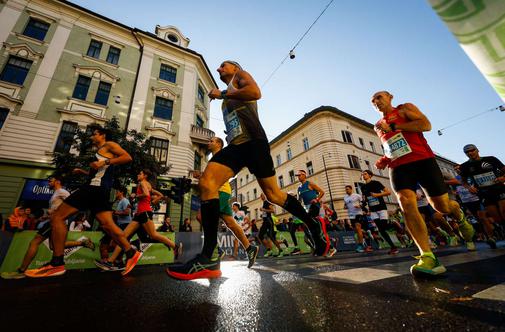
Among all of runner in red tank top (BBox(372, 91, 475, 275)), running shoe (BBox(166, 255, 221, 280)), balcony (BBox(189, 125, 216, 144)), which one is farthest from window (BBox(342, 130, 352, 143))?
running shoe (BBox(166, 255, 221, 280))

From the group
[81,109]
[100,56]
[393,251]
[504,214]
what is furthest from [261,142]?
[100,56]

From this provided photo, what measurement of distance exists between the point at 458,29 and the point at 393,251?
17.2 ft

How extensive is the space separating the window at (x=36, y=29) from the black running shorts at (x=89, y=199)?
61.4 feet

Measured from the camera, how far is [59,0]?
51.4ft

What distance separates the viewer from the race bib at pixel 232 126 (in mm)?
2195

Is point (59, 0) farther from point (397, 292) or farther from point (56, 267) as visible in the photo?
point (397, 292)

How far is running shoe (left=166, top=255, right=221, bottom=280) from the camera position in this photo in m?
1.72

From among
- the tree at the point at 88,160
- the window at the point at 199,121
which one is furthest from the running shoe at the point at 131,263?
the window at the point at 199,121

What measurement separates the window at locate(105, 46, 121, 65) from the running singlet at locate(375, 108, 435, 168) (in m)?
20.1

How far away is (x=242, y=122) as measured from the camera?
2.19m

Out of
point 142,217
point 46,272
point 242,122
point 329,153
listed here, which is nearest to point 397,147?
point 242,122

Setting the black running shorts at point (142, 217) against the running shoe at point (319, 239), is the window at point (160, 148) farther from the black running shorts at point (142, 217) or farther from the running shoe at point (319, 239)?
the running shoe at point (319, 239)

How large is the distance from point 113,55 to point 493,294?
21.8 m

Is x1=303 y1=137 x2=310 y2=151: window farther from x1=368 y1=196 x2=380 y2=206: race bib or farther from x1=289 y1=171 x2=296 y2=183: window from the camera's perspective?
x1=368 y1=196 x2=380 y2=206: race bib
